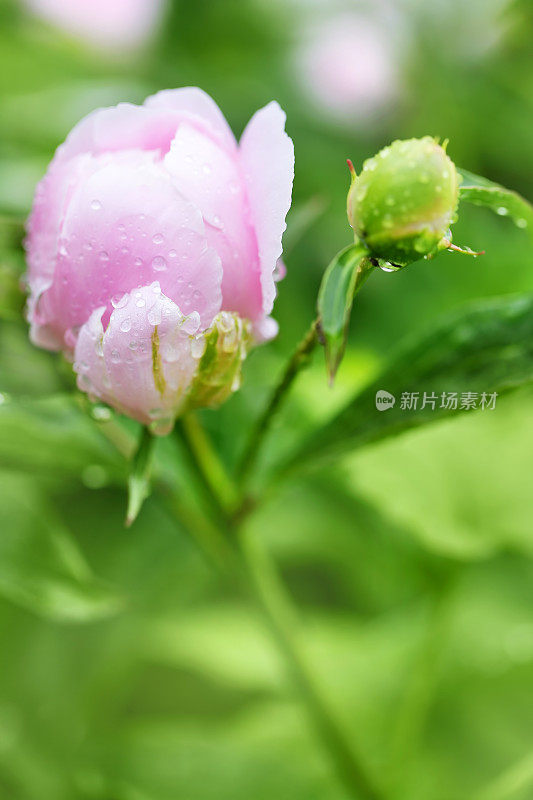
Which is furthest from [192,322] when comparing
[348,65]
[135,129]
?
[348,65]

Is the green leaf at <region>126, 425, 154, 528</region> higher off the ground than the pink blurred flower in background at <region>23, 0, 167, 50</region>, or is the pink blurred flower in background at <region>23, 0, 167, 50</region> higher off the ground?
the green leaf at <region>126, 425, 154, 528</region>

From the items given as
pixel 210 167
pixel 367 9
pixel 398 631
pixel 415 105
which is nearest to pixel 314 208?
pixel 210 167

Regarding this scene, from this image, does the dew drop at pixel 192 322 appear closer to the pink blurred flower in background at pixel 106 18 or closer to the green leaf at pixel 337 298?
the green leaf at pixel 337 298

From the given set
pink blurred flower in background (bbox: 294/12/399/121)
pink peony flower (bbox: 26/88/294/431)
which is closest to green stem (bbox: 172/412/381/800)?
pink peony flower (bbox: 26/88/294/431)

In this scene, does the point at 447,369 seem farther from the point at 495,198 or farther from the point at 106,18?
the point at 106,18

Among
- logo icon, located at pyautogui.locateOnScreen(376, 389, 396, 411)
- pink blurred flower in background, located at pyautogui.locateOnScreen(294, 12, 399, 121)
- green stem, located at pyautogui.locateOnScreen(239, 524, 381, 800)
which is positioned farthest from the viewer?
pink blurred flower in background, located at pyautogui.locateOnScreen(294, 12, 399, 121)

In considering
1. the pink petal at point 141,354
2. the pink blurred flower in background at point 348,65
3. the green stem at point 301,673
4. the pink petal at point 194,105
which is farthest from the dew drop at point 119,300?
the pink blurred flower in background at point 348,65

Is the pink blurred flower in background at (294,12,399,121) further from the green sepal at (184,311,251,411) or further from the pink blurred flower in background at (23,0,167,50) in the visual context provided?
the green sepal at (184,311,251,411)
